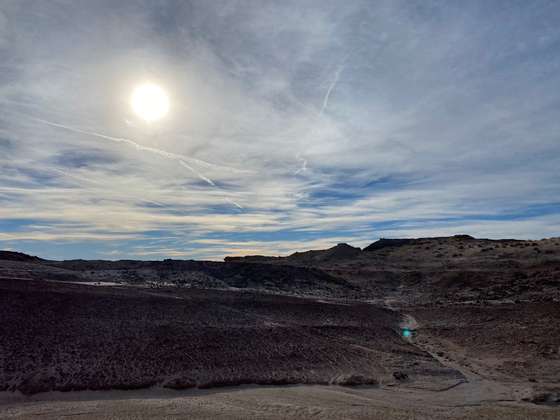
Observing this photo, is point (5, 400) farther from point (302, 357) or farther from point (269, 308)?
point (269, 308)

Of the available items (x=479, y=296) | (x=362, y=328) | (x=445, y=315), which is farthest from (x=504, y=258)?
(x=362, y=328)

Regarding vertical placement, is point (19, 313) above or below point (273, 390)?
above

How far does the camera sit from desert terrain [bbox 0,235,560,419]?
13.7 m

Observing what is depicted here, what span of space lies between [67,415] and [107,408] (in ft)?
3.55

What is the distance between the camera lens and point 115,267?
40.4m

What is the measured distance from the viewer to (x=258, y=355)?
60.1ft

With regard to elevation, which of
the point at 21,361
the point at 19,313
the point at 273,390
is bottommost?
the point at 273,390

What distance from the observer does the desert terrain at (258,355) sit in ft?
45.0

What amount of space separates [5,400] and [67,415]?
2414 millimetres

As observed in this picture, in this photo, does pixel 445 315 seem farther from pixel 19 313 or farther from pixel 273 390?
pixel 19 313

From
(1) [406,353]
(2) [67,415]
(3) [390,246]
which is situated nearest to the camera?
(2) [67,415]

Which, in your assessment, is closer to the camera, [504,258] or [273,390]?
[273,390]

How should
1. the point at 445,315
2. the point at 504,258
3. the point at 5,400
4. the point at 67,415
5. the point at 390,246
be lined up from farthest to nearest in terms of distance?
the point at 390,246
the point at 504,258
the point at 445,315
the point at 5,400
the point at 67,415

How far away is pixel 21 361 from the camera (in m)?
15.3
